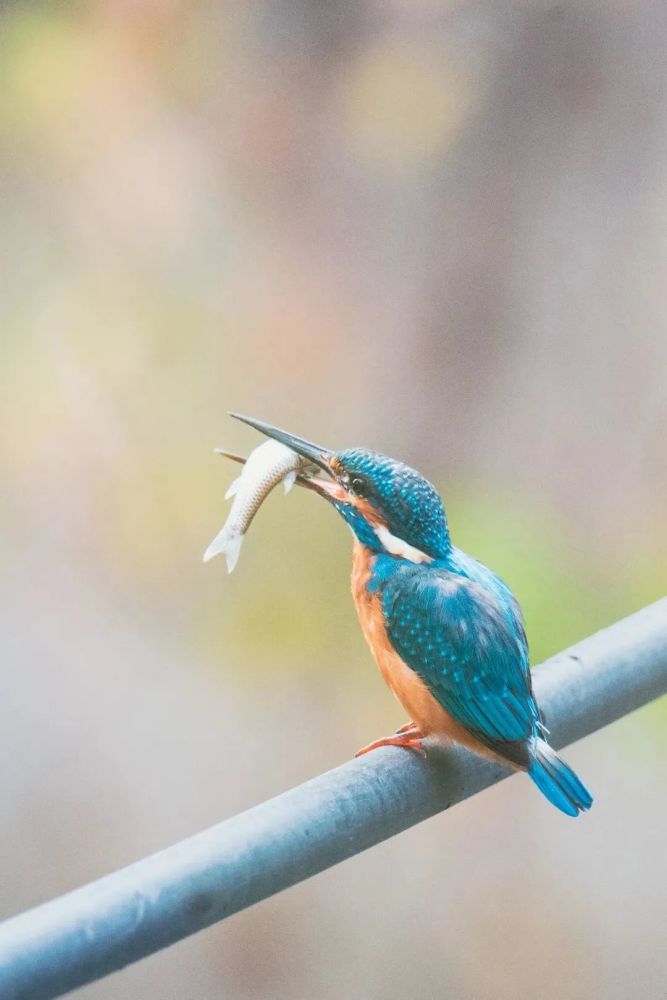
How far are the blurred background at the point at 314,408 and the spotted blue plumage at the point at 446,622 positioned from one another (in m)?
1.33

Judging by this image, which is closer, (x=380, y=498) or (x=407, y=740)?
(x=407, y=740)

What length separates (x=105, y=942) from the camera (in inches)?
28.6

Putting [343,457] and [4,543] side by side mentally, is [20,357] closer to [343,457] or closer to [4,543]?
[4,543]

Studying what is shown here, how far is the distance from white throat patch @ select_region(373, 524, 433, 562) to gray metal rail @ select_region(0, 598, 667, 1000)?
195mm

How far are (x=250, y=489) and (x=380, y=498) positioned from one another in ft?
0.46

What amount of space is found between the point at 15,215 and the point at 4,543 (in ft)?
2.39

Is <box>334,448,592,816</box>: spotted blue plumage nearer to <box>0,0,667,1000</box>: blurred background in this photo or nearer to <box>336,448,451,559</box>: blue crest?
<box>336,448,451,559</box>: blue crest

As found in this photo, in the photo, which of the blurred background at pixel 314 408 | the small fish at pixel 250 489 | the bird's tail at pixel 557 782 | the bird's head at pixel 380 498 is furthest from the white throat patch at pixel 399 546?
the blurred background at pixel 314 408

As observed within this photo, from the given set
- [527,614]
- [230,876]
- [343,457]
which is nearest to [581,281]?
[527,614]

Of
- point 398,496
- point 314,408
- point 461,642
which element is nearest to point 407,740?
point 461,642

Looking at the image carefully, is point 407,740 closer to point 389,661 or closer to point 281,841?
point 389,661

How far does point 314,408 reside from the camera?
8.96 ft

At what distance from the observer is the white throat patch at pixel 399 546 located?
1280 millimetres

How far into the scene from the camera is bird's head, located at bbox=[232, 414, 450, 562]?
4.09 feet
